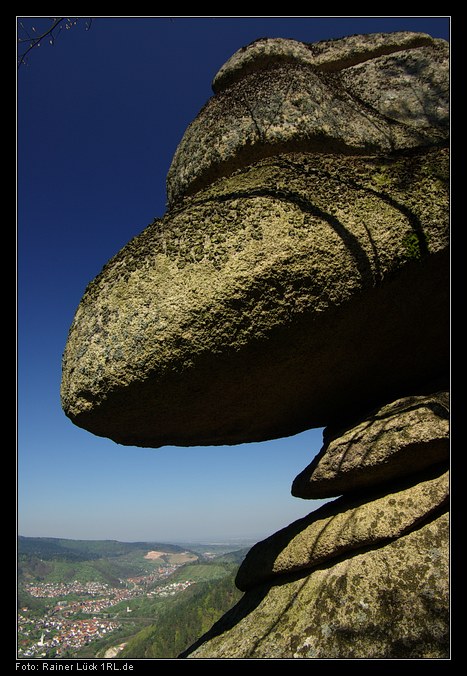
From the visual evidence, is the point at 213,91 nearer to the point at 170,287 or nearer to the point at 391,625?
the point at 170,287

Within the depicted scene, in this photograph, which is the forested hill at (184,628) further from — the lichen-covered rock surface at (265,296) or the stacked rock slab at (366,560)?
the lichen-covered rock surface at (265,296)

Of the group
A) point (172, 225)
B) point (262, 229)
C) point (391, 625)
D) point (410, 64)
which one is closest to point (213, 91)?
point (410, 64)

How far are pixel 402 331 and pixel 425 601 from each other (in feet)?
9.14

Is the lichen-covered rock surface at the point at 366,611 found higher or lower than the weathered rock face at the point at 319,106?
lower

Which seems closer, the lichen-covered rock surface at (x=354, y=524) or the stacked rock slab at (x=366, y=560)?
the stacked rock slab at (x=366, y=560)

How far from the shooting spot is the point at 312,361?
16.0 feet

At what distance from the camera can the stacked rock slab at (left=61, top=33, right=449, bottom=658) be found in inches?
166

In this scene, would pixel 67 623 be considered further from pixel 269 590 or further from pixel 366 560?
pixel 366 560

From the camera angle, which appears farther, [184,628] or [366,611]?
[184,628]

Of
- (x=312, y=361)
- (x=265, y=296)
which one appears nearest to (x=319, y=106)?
(x=265, y=296)

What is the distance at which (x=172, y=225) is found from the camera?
4.91m

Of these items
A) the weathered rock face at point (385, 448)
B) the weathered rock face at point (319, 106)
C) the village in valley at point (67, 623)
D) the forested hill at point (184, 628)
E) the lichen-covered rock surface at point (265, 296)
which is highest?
the weathered rock face at point (319, 106)

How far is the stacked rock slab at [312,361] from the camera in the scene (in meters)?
4.21

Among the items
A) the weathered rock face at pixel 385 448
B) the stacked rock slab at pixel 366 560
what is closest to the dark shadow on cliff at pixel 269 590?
the stacked rock slab at pixel 366 560
